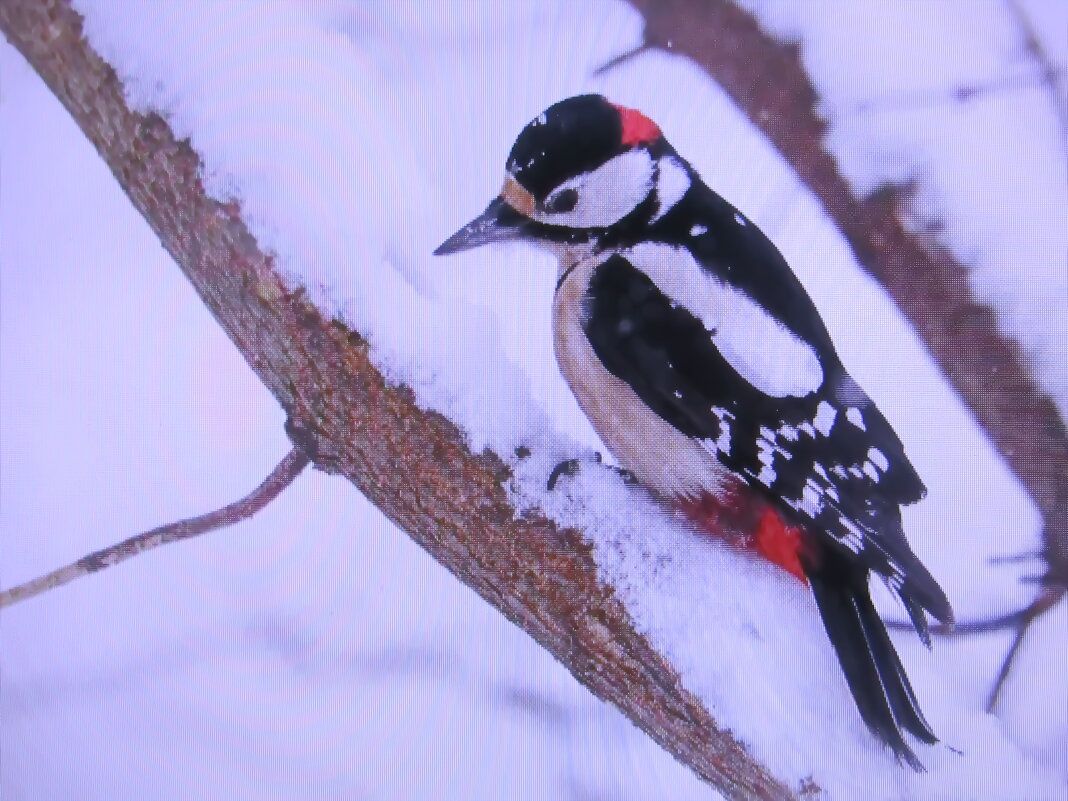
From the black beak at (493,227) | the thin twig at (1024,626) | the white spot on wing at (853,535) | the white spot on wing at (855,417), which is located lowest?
the thin twig at (1024,626)

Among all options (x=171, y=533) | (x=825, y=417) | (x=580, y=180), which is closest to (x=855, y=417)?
(x=825, y=417)

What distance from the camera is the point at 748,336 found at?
2.19ft

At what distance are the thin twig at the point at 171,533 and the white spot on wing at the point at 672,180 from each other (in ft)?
1.31

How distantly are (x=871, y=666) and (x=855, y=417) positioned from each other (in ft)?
0.67

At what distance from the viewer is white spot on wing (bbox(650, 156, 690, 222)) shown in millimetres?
691

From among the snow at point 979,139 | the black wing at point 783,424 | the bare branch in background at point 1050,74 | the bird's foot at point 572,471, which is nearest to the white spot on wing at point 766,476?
the black wing at point 783,424

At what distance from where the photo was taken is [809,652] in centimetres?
65

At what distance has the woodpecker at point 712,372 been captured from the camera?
25.5 inches

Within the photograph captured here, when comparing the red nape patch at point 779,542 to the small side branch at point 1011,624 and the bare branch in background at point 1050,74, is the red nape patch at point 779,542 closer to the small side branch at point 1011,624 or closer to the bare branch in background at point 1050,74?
the small side branch at point 1011,624

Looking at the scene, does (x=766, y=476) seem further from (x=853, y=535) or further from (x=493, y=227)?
(x=493, y=227)

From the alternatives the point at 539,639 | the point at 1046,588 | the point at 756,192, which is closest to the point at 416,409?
the point at 539,639

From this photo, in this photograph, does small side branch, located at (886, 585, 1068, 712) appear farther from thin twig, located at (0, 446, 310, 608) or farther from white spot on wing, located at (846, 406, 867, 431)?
thin twig, located at (0, 446, 310, 608)

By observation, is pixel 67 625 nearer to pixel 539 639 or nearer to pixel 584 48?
pixel 539 639

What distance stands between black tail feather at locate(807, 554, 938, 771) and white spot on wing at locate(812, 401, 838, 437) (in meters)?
0.11
